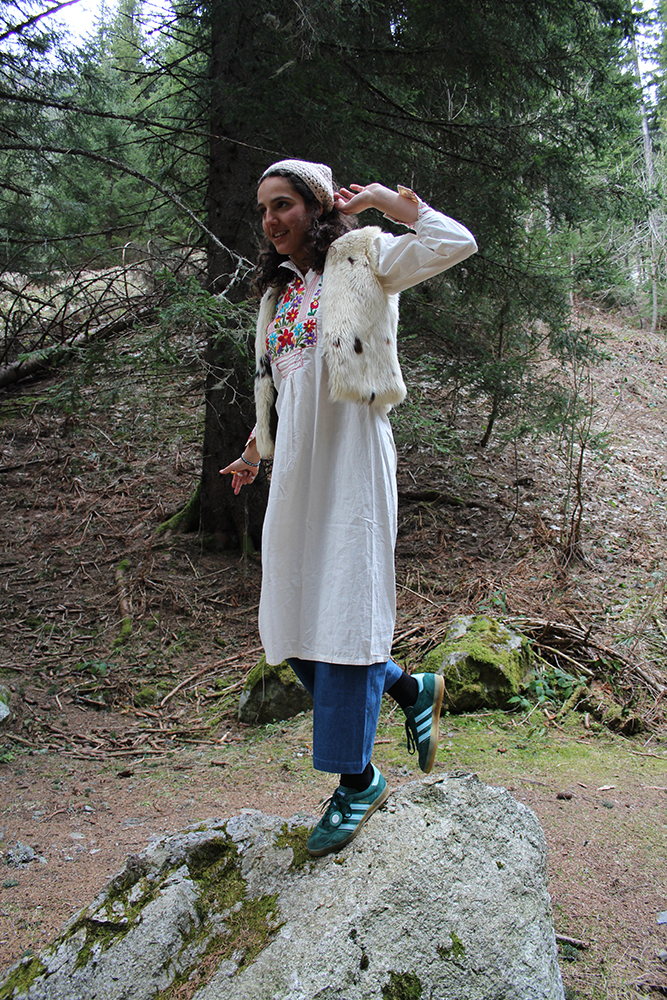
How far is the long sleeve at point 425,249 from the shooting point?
2.11 m

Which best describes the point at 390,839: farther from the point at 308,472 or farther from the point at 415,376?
the point at 415,376

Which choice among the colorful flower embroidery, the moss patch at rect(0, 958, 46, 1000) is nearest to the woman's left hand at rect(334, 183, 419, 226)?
the colorful flower embroidery

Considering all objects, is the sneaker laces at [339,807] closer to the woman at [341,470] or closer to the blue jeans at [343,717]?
the woman at [341,470]

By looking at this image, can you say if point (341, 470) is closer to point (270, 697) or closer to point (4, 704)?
point (270, 697)

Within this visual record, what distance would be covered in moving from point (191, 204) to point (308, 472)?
250 inches

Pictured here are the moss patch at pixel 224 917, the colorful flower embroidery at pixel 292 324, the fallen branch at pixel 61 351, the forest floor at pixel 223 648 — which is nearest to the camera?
the moss patch at pixel 224 917

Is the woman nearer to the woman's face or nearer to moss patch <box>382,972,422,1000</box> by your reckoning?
the woman's face

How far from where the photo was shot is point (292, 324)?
243 cm

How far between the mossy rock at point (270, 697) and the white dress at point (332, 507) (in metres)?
2.68

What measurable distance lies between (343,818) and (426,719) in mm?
453

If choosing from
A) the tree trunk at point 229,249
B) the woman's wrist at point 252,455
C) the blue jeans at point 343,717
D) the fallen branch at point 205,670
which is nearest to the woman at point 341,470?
the blue jeans at point 343,717

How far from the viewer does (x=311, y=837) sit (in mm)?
2236

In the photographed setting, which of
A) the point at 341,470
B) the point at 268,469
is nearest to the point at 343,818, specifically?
the point at 341,470

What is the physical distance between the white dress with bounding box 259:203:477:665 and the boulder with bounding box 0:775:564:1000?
636mm
